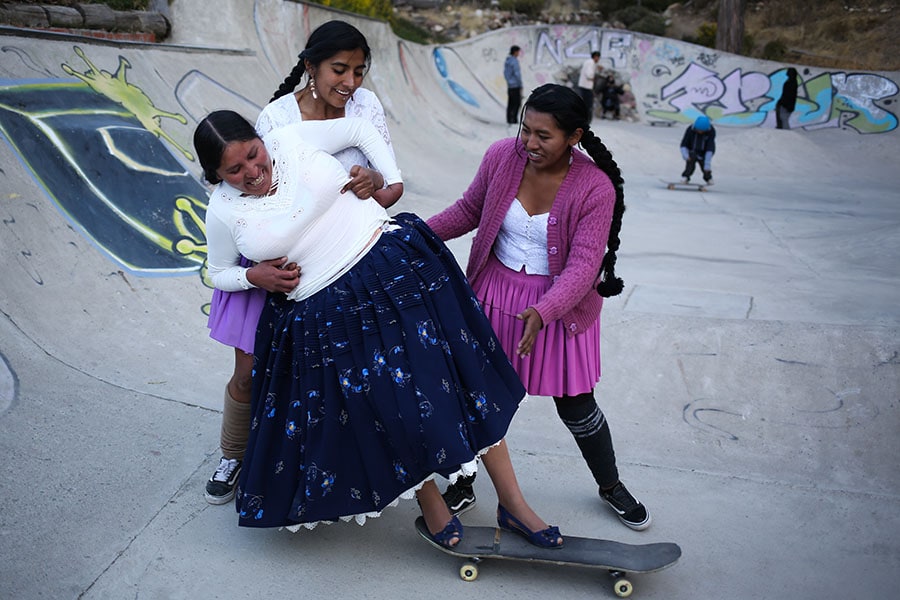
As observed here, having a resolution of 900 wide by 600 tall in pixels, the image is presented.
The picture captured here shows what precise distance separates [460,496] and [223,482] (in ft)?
3.12

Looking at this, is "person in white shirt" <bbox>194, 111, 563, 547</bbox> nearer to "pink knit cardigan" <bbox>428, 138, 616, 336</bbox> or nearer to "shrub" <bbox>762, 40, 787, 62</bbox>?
"pink knit cardigan" <bbox>428, 138, 616, 336</bbox>

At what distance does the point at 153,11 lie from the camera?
932cm

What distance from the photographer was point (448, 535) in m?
2.61

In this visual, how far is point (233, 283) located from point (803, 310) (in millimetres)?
3964

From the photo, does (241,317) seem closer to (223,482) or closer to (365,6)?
(223,482)

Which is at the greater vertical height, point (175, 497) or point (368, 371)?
point (368, 371)

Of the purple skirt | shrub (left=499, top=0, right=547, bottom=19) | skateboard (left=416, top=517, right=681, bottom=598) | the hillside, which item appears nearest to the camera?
skateboard (left=416, top=517, right=681, bottom=598)

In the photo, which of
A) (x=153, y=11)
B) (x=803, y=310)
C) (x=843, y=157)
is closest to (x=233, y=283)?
(x=803, y=310)

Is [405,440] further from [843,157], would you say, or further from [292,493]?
[843,157]

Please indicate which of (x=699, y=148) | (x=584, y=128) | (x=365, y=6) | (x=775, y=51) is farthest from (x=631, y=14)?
(x=584, y=128)

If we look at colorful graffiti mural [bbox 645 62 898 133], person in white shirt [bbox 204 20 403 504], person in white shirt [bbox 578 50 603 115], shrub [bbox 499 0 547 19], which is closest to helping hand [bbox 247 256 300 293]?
person in white shirt [bbox 204 20 403 504]

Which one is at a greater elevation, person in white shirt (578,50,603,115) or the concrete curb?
the concrete curb

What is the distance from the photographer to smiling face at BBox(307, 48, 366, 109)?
2605mm

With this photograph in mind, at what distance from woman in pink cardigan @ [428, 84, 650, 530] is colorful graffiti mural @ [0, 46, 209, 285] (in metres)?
2.71
